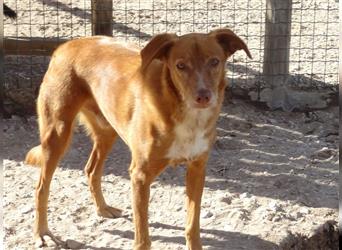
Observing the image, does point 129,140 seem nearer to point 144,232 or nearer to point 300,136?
point 144,232

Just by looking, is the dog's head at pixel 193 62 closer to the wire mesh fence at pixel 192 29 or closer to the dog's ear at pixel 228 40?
the dog's ear at pixel 228 40

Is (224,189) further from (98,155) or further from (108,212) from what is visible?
(98,155)

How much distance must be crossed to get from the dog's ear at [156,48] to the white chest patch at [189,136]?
0.41m

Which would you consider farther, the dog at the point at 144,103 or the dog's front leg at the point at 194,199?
the dog's front leg at the point at 194,199

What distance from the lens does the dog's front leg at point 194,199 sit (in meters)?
4.80

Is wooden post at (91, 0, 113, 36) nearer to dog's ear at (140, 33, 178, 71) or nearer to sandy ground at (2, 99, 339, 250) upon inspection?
sandy ground at (2, 99, 339, 250)

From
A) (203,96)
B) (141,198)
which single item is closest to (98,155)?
(141,198)

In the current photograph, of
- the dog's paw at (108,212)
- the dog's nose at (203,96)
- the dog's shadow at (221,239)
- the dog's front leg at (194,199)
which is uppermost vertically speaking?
the dog's nose at (203,96)

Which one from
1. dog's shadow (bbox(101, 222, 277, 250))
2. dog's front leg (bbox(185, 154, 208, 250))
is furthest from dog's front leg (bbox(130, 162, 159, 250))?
dog's shadow (bbox(101, 222, 277, 250))

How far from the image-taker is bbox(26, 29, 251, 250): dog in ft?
14.2

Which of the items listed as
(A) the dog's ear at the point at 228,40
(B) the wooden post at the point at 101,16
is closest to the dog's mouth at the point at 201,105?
(A) the dog's ear at the point at 228,40

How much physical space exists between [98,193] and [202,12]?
430 centimetres

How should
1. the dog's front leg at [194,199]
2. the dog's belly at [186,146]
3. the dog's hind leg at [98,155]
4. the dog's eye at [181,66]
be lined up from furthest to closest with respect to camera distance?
the dog's hind leg at [98,155]
the dog's front leg at [194,199]
the dog's belly at [186,146]
the dog's eye at [181,66]

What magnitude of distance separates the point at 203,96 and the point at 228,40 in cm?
63
